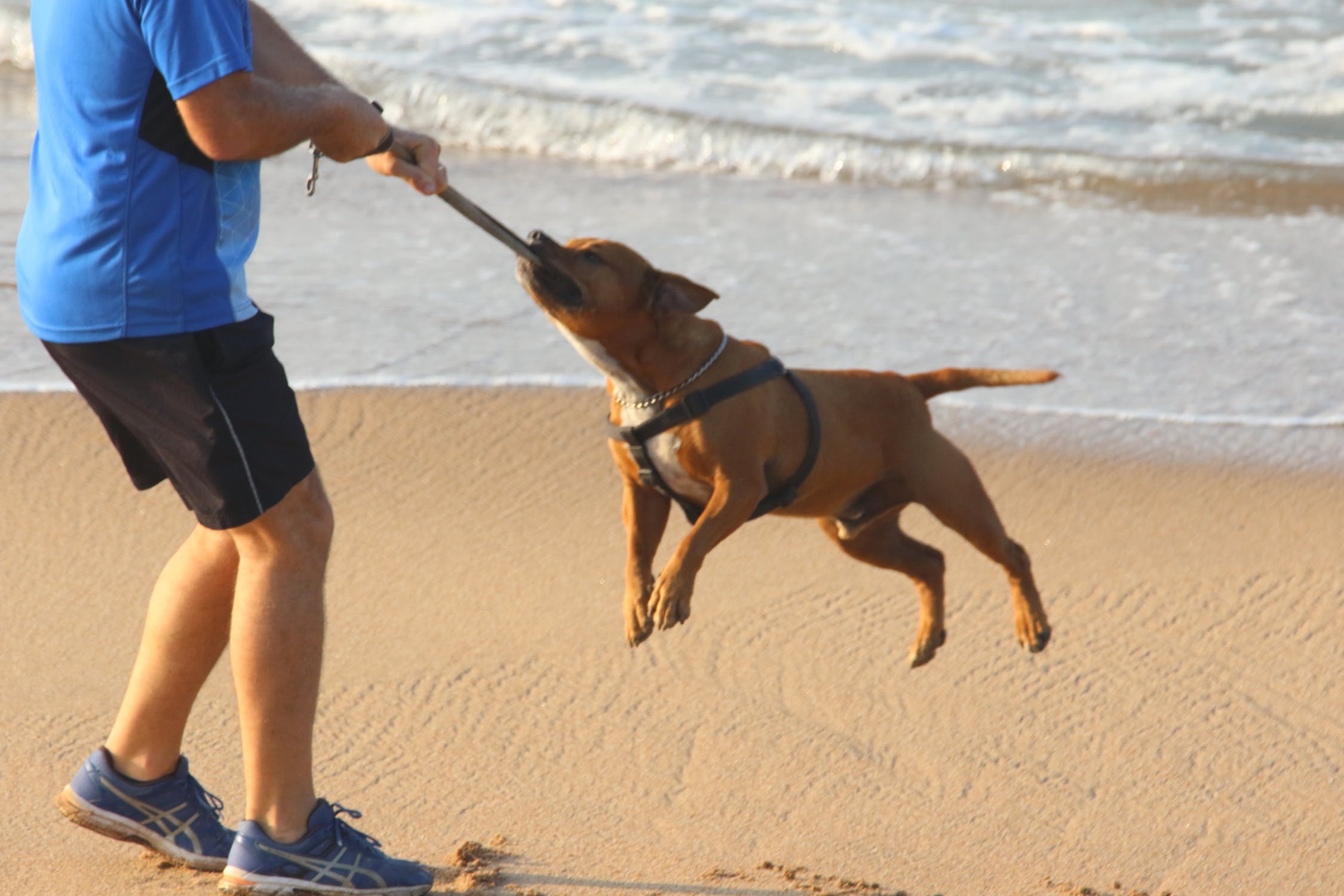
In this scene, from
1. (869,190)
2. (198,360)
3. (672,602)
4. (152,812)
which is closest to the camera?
(198,360)

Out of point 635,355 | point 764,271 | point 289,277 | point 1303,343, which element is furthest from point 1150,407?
point 289,277

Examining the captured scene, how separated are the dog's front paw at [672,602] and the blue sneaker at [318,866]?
2.33ft

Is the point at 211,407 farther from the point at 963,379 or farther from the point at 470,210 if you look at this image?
the point at 963,379

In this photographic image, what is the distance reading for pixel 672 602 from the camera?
9.59ft

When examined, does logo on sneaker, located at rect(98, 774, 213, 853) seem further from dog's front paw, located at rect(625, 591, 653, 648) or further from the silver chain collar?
the silver chain collar

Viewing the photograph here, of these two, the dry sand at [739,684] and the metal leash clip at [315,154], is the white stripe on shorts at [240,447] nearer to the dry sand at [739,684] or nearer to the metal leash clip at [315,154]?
the metal leash clip at [315,154]

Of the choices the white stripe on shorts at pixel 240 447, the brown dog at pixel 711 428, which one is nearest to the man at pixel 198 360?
the white stripe on shorts at pixel 240 447

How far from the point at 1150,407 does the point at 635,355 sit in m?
3.17

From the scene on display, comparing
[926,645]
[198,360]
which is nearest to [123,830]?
[198,360]

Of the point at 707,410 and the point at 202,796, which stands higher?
the point at 707,410

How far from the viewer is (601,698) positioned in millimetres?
3832

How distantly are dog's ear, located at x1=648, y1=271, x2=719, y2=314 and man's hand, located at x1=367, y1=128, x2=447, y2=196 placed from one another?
47 centimetres

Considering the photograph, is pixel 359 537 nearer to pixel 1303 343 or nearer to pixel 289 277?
pixel 289 277

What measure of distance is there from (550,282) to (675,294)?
249 millimetres
